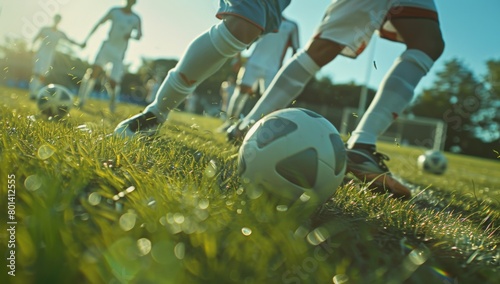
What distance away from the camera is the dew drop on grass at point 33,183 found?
103 cm

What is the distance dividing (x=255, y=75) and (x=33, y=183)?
6.41 meters

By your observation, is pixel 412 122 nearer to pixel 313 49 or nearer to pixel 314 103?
pixel 314 103

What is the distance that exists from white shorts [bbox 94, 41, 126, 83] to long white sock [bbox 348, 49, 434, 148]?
6619 mm

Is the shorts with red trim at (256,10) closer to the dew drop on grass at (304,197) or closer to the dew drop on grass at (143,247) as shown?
the dew drop on grass at (304,197)

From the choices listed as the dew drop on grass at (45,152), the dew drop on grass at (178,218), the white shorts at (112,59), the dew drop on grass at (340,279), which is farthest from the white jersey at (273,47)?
the dew drop on grass at (340,279)

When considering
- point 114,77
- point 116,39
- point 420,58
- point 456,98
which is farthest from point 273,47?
point 456,98

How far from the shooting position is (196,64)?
2.56m

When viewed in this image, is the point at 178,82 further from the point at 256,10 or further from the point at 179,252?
the point at 179,252

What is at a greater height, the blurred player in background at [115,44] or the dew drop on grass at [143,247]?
the dew drop on grass at [143,247]

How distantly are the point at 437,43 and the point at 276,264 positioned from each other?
2502mm

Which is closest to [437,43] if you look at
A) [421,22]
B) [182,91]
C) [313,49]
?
[421,22]

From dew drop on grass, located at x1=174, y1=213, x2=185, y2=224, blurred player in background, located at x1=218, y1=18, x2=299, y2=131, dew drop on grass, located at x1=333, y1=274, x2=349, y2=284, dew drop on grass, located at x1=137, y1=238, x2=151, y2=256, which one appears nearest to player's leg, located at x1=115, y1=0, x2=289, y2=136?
dew drop on grass, located at x1=174, y1=213, x2=185, y2=224

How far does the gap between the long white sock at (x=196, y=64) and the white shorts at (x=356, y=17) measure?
0.82 m

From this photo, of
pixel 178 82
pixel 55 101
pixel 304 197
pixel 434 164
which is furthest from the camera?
pixel 434 164
